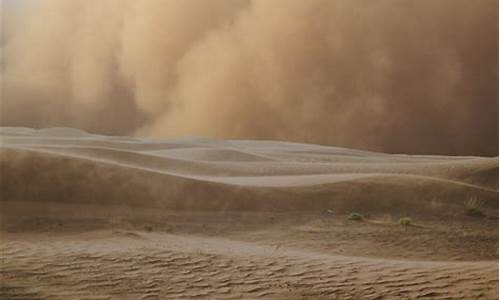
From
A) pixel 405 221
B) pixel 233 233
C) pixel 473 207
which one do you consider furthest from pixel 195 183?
pixel 473 207

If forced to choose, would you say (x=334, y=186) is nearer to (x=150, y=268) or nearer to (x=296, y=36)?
(x=150, y=268)

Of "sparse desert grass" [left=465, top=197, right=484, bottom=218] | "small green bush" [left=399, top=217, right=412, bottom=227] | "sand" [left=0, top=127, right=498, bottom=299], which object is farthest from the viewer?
"sparse desert grass" [left=465, top=197, right=484, bottom=218]

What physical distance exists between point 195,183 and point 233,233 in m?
0.90

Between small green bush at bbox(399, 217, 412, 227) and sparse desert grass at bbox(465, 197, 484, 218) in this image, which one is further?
sparse desert grass at bbox(465, 197, 484, 218)

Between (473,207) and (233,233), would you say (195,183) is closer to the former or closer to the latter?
(233,233)

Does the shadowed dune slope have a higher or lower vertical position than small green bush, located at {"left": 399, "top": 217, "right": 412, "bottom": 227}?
higher

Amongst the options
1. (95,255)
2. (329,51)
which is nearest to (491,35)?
(329,51)

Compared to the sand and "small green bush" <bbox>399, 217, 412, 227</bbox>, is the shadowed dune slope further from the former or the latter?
"small green bush" <bbox>399, 217, 412, 227</bbox>

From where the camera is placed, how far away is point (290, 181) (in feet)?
19.2

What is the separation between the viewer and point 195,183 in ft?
16.7

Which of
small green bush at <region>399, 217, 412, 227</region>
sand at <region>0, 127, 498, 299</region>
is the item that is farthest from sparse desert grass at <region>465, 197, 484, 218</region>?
small green bush at <region>399, 217, 412, 227</region>

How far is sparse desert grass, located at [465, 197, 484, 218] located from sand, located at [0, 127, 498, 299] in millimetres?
16

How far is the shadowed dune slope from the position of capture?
4.57m

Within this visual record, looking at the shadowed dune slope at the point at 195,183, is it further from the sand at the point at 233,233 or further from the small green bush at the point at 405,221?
the small green bush at the point at 405,221
